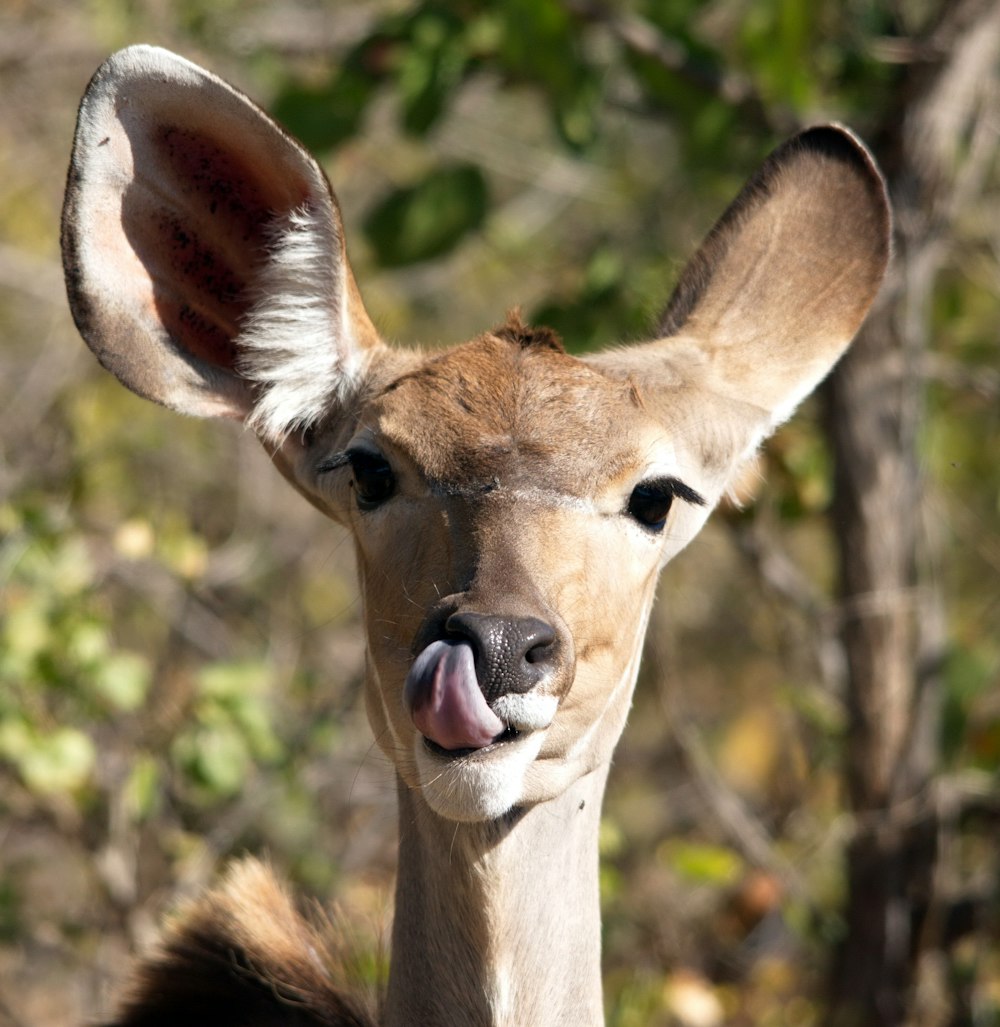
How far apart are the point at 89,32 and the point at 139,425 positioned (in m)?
2.17

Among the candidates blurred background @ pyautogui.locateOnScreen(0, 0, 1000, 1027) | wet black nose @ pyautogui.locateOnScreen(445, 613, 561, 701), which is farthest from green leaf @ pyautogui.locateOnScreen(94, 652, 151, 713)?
wet black nose @ pyautogui.locateOnScreen(445, 613, 561, 701)

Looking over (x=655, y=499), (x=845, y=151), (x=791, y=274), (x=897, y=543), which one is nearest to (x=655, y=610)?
(x=897, y=543)

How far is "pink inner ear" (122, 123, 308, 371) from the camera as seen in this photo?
351 centimetres

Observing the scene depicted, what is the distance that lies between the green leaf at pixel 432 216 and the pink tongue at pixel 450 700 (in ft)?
10.5

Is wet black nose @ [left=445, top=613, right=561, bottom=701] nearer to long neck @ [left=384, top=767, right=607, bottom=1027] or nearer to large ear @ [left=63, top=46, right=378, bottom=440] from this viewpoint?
long neck @ [left=384, top=767, right=607, bottom=1027]

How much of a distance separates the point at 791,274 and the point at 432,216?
6.99ft

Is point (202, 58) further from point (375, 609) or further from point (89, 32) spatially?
point (375, 609)

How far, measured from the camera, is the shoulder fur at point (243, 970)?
389 cm

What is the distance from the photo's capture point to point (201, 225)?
3.67 metres

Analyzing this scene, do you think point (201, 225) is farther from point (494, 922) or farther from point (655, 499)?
point (494, 922)

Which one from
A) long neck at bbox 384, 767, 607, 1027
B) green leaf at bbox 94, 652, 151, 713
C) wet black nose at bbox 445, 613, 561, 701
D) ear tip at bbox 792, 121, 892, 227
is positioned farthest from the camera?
green leaf at bbox 94, 652, 151, 713

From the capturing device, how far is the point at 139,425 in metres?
8.79

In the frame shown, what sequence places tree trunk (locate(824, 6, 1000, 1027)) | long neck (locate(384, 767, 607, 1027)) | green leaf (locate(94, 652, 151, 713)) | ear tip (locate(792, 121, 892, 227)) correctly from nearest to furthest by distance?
long neck (locate(384, 767, 607, 1027)) → ear tip (locate(792, 121, 892, 227)) → green leaf (locate(94, 652, 151, 713)) → tree trunk (locate(824, 6, 1000, 1027))

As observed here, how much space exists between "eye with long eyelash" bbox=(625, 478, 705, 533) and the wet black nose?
2.01ft
